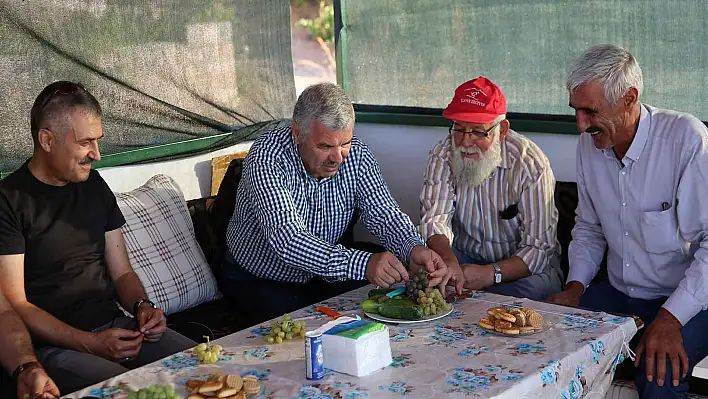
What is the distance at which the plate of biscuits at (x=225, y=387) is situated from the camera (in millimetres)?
2379

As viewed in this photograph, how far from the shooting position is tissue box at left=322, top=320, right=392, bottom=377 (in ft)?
8.30

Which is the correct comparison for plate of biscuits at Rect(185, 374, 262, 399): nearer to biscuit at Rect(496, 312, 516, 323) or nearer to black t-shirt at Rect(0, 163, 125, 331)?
biscuit at Rect(496, 312, 516, 323)

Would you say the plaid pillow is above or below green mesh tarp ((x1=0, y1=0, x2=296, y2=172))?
below

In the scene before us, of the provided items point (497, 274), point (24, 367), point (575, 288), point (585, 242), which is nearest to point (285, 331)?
point (24, 367)

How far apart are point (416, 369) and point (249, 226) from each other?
1.69 m

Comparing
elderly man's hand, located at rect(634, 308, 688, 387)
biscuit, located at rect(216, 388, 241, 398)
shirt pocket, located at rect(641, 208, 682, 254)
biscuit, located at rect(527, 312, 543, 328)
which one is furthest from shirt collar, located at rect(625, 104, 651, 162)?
biscuit, located at rect(216, 388, 241, 398)

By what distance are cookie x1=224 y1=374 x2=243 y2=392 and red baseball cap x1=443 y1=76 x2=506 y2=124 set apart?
190cm

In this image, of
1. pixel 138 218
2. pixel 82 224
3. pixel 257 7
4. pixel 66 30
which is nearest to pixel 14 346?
pixel 82 224

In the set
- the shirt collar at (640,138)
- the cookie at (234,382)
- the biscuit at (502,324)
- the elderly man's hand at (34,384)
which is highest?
the shirt collar at (640,138)

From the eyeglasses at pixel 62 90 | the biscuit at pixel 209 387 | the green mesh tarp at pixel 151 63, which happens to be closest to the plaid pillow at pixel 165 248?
the green mesh tarp at pixel 151 63

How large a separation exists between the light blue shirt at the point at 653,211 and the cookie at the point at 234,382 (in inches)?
70.1

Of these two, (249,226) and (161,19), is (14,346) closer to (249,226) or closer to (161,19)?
(249,226)

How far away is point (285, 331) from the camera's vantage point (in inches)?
113

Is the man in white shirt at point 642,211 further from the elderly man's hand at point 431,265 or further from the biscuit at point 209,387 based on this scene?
the biscuit at point 209,387
